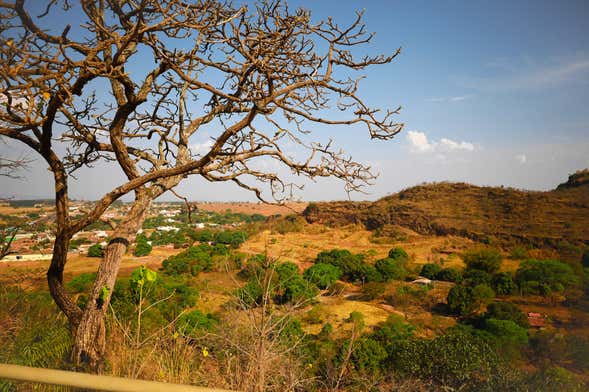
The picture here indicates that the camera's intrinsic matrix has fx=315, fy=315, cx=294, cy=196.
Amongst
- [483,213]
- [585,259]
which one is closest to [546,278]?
[585,259]

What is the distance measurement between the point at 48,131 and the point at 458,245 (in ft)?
100

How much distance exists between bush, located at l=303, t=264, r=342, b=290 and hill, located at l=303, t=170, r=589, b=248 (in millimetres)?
14153

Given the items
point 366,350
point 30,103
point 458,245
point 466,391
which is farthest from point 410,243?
point 30,103

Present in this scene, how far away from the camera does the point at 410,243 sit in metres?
30.2

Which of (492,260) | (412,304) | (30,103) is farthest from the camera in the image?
(492,260)

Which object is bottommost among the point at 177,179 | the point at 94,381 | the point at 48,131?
the point at 94,381

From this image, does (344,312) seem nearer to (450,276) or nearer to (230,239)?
(450,276)

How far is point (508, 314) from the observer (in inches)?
467

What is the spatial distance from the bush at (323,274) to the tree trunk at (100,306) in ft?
45.0

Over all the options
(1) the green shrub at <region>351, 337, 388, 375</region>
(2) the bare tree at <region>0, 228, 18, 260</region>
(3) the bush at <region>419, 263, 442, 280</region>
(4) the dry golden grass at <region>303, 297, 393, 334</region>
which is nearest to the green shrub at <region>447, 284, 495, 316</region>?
(4) the dry golden grass at <region>303, 297, 393, 334</region>

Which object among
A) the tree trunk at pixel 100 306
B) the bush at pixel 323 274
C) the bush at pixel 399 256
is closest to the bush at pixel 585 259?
the bush at pixel 399 256

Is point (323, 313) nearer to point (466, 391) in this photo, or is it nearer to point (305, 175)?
point (466, 391)

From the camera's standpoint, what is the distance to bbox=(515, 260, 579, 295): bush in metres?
15.1

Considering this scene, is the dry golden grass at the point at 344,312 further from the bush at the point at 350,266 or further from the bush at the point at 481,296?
the bush at the point at 481,296
